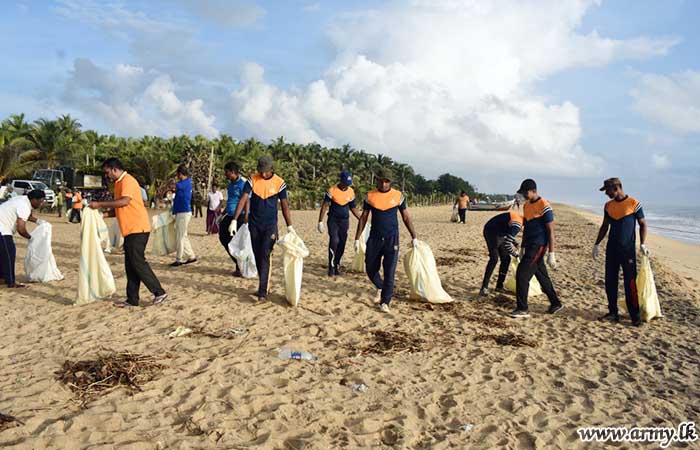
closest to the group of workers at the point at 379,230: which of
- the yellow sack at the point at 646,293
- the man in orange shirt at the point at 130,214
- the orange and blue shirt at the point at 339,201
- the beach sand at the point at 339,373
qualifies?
the man in orange shirt at the point at 130,214

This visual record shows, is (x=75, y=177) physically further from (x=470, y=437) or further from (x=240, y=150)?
(x=470, y=437)

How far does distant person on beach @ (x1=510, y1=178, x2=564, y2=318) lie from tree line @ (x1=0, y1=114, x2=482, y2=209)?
21444 mm

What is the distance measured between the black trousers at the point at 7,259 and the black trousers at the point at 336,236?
14.7ft

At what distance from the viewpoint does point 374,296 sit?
6871 millimetres

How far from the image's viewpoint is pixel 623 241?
5816 mm

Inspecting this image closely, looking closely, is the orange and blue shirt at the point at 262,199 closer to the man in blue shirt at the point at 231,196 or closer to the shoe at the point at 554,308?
the man in blue shirt at the point at 231,196

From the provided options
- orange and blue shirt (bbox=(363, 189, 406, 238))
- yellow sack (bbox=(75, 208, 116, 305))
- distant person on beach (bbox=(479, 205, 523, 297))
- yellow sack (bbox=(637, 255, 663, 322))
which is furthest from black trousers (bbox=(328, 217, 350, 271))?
yellow sack (bbox=(637, 255, 663, 322))

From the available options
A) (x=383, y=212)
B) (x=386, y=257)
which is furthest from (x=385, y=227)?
(x=386, y=257)

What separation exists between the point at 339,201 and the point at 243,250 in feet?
5.57

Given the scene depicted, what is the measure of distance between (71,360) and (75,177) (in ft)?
94.1

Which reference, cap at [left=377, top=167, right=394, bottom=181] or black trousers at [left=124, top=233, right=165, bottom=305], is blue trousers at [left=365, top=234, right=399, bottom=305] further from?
black trousers at [left=124, top=233, right=165, bottom=305]

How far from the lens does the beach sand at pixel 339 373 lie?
10.3ft

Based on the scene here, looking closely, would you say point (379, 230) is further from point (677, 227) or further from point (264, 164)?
point (677, 227)

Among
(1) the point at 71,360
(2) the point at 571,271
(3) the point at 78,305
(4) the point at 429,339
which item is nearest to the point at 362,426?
(4) the point at 429,339
